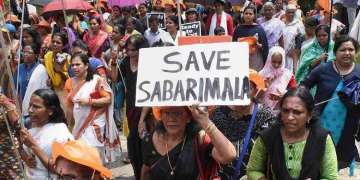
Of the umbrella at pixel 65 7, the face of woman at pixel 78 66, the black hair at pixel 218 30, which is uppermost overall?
the umbrella at pixel 65 7

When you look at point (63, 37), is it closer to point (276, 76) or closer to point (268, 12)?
point (276, 76)

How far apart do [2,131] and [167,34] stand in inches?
221

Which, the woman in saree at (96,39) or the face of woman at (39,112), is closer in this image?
the face of woman at (39,112)

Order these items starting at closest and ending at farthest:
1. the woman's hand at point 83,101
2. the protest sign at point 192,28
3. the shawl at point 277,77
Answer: the woman's hand at point 83,101 < the shawl at point 277,77 < the protest sign at point 192,28

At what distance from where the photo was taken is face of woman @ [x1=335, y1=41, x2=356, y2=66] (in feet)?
18.3

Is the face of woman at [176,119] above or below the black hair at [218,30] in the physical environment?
below

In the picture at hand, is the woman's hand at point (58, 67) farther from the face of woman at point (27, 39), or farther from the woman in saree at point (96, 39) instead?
the woman in saree at point (96, 39)

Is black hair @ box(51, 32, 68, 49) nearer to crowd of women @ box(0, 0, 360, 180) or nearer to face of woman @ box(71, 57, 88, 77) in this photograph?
crowd of women @ box(0, 0, 360, 180)

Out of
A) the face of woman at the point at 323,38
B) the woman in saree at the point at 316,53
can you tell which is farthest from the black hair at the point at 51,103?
the face of woman at the point at 323,38

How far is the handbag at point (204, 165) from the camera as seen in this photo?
3.55 metres

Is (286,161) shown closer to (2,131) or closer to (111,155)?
(2,131)

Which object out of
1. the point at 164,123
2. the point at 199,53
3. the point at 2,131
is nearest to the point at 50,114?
the point at 2,131

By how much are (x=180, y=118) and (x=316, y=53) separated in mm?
4742

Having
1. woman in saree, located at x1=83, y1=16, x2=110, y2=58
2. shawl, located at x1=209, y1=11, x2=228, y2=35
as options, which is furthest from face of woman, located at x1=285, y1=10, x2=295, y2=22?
woman in saree, located at x1=83, y1=16, x2=110, y2=58
